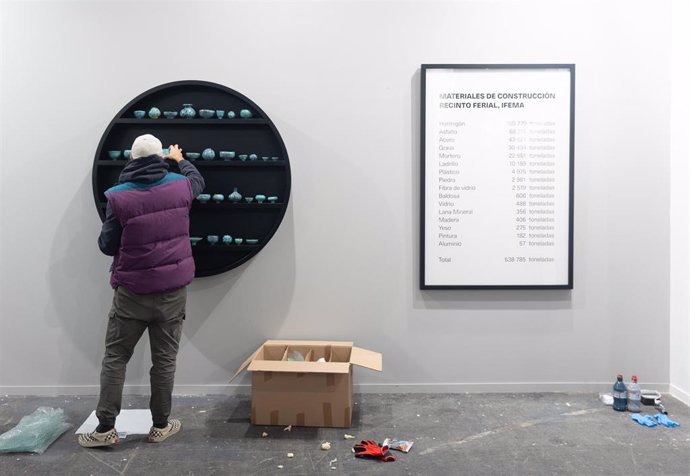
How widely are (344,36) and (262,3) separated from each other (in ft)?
1.59

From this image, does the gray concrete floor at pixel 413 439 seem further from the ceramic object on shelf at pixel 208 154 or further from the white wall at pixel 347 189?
the ceramic object on shelf at pixel 208 154

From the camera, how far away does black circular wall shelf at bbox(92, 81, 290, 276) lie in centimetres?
273

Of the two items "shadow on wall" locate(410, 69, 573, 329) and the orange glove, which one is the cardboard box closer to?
the orange glove

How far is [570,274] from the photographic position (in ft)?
9.23

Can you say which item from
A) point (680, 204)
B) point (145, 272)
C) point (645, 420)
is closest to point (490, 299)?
point (645, 420)

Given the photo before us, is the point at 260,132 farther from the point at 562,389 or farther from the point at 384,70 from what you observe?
the point at 562,389

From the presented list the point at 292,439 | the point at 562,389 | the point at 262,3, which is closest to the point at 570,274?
the point at 562,389

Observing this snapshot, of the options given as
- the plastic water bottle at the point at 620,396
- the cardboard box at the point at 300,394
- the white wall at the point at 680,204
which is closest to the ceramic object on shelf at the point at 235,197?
the cardboard box at the point at 300,394

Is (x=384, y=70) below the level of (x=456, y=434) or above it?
above

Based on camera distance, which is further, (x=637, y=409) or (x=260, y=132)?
(x=260, y=132)

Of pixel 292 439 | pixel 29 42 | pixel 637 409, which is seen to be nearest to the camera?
pixel 292 439

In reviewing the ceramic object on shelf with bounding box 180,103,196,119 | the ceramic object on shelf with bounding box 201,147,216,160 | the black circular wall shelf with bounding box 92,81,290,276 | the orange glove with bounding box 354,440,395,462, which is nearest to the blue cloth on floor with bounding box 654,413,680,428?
the orange glove with bounding box 354,440,395,462

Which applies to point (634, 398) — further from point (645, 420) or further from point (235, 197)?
point (235, 197)

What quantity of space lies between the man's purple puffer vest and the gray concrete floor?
2.36ft
